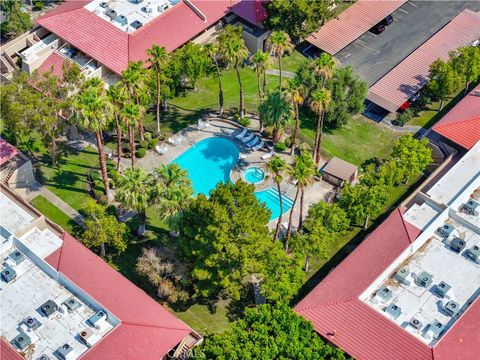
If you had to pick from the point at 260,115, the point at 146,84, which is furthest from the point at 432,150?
the point at 146,84

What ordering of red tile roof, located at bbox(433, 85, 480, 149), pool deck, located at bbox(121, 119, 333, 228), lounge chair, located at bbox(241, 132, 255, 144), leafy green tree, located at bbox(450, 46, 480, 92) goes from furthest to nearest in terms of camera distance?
leafy green tree, located at bbox(450, 46, 480, 92)
lounge chair, located at bbox(241, 132, 255, 144)
pool deck, located at bbox(121, 119, 333, 228)
red tile roof, located at bbox(433, 85, 480, 149)

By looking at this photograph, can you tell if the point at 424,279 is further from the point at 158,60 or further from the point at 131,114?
the point at 158,60

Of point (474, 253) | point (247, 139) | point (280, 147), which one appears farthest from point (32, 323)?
point (474, 253)

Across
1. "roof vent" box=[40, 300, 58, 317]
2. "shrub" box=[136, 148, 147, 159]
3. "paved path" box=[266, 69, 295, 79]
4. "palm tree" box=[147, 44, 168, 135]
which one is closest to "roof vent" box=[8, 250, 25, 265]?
"roof vent" box=[40, 300, 58, 317]

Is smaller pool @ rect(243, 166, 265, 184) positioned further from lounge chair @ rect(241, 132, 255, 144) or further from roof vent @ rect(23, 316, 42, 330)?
roof vent @ rect(23, 316, 42, 330)

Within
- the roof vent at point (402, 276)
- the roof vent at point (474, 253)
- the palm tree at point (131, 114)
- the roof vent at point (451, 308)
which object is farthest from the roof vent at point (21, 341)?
the roof vent at point (474, 253)

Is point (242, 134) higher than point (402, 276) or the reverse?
the reverse

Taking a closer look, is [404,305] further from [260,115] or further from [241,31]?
[241,31]

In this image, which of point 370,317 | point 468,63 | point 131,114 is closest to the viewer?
point 370,317
